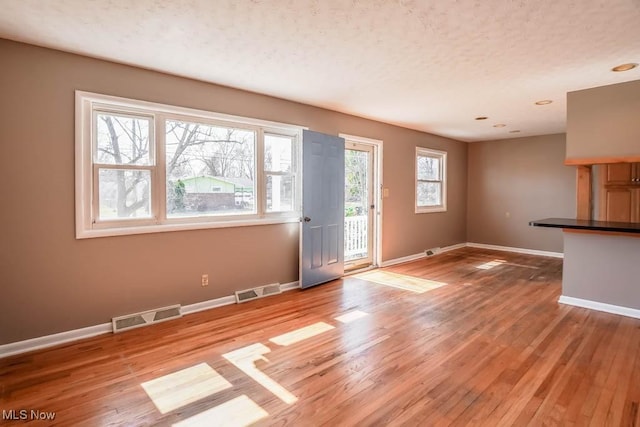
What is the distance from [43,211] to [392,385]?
3009 millimetres

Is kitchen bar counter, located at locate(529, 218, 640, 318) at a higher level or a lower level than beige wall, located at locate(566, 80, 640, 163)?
lower

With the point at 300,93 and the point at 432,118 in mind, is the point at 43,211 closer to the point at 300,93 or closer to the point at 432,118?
the point at 300,93

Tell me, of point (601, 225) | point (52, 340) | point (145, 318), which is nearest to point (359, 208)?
point (601, 225)

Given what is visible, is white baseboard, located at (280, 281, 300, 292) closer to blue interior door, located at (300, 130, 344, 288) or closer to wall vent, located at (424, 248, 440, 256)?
blue interior door, located at (300, 130, 344, 288)

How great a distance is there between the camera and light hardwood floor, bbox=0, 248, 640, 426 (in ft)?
6.48

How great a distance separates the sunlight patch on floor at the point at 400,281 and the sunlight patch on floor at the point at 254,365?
7.79 ft

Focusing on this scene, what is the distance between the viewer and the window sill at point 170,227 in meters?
2.99

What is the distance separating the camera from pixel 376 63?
312 centimetres

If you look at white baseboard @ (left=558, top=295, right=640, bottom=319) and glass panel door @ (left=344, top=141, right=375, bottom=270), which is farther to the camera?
glass panel door @ (left=344, top=141, right=375, bottom=270)

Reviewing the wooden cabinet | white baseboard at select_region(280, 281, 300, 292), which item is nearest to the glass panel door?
white baseboard at select_region(280, 281, 300, 292)

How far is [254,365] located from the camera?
8.23ft

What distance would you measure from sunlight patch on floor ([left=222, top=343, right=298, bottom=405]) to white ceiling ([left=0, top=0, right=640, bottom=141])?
96.6 inches

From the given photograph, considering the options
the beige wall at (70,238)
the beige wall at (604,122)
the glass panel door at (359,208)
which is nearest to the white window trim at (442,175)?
the glass panel door at (359,208)

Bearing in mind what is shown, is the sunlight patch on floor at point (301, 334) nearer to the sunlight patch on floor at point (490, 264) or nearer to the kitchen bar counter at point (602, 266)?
the kitchen bar counter at point (602, 266)
